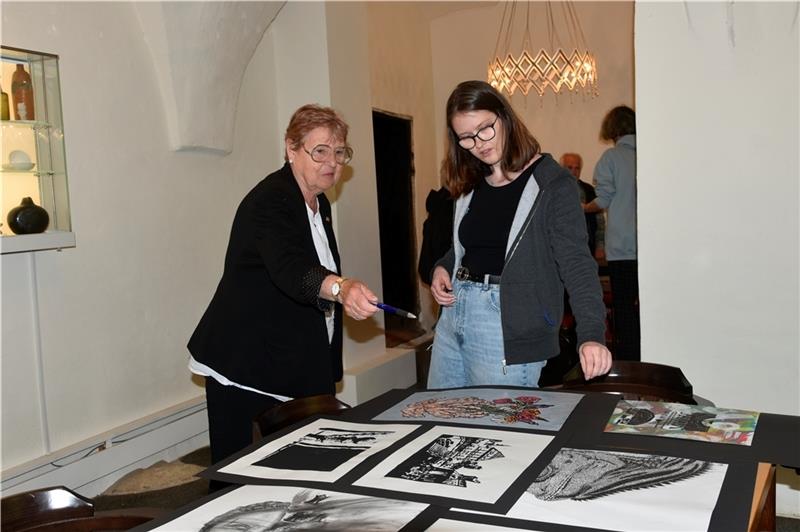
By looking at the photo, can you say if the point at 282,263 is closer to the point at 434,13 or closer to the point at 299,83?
the point at 299,83

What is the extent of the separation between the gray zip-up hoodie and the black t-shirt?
4 cm

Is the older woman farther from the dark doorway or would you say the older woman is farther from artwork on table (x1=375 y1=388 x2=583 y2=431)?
the dark doorway

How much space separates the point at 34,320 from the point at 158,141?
1235mm

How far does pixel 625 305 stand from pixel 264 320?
3.33 meters

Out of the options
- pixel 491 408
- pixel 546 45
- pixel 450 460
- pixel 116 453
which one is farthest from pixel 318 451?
pixel 546 45

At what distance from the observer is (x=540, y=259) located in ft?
7.15

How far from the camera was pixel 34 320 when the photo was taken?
3.33m

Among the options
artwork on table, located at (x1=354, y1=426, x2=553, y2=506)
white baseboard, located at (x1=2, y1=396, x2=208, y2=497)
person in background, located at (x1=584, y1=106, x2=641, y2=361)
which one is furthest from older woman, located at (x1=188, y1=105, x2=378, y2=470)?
person in background, located at (x1=584, y1=106, x2=641, y2=361)

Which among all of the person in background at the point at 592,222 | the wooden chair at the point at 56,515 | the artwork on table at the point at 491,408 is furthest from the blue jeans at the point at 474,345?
the person in background at the point at 592,222

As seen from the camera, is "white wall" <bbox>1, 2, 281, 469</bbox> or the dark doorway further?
the dark doorway

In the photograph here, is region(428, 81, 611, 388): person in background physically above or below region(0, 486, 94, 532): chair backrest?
above

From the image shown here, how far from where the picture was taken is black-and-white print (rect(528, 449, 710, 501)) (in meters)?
1.36

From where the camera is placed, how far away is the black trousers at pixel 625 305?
4.90m

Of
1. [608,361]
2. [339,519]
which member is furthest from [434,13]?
[339,519]
